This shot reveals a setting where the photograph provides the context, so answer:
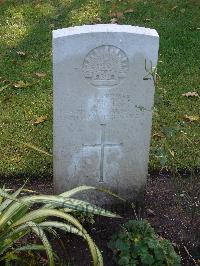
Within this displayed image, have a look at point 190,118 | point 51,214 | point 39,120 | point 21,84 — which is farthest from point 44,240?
point 21,84

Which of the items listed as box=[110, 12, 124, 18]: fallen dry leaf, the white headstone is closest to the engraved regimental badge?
the white headstone

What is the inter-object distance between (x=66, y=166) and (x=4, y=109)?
1.58m

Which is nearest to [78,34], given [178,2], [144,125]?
[144,125]

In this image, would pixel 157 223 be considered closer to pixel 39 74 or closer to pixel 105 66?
pixel 105 66

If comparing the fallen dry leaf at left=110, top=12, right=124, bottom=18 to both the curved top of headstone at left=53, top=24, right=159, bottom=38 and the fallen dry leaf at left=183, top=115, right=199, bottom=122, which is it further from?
the curved top of headstone at left=53, top=24, right=159, bottom=38

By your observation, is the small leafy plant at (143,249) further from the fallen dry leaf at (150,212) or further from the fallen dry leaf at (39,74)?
the fallen dry leaf at (39,74)

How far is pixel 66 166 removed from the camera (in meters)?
3.61

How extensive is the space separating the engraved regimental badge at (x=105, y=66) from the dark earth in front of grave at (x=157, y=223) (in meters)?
1.00

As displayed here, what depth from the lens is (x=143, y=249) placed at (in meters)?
3.13

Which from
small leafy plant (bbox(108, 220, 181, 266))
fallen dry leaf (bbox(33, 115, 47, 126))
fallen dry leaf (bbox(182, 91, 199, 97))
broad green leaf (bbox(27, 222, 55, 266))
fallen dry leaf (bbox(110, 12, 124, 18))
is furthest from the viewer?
fallen dry leaf (bbox(110, 12, 124, 18))

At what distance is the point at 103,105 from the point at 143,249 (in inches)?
36.7

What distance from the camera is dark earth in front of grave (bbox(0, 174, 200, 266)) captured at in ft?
11.3

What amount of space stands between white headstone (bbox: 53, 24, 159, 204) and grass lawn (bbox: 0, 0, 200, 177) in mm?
152

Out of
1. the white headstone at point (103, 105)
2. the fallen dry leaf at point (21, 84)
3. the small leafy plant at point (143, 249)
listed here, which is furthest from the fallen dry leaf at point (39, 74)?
the small leafy plant at point (143, 249)
